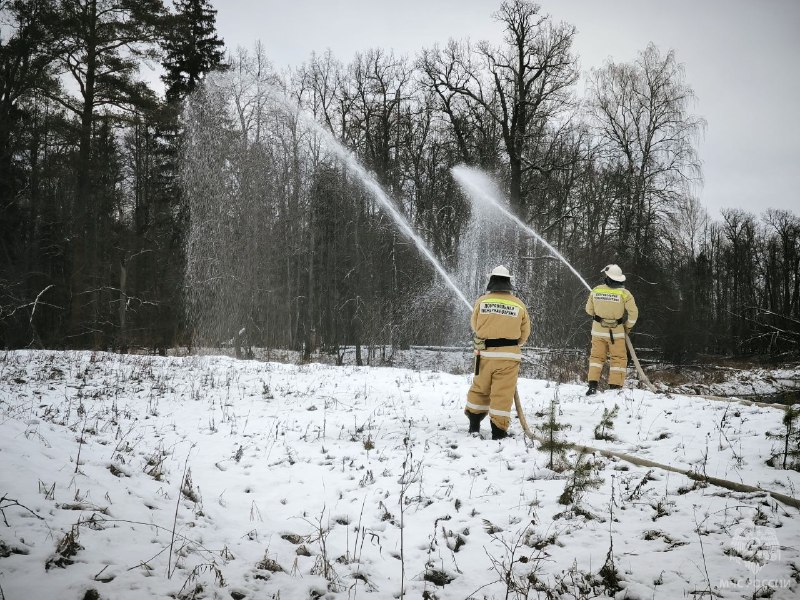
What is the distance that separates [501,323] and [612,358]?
4.54m

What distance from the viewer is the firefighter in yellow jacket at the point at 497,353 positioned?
650cm

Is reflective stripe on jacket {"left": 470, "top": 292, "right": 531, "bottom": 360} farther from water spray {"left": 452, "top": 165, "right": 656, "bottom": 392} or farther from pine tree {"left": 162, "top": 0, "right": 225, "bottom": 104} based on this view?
pine tree {"left": 162, "top": 0, "right": 225, "bottom": 104}

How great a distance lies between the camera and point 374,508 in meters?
4.51

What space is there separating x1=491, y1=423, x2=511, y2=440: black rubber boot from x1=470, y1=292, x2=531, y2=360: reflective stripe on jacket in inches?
40.0

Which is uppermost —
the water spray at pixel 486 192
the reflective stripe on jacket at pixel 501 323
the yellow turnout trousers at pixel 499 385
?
the water spray at pixel 486 192

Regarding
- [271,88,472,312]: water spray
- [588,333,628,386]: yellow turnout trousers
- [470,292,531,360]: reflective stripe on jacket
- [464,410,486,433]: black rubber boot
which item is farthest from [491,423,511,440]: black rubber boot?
[271,88,472,312]: water spray

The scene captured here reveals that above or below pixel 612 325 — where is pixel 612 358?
below

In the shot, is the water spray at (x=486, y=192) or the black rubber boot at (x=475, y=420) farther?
the water spray at (x=486, y=192)

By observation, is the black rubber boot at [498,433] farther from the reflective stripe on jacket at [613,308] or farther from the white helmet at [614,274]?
the white helmet at [614,274]

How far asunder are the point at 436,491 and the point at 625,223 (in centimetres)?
2322

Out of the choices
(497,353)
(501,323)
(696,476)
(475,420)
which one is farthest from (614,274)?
(696,476)

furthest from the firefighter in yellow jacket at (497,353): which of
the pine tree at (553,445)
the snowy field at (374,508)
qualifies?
the pine tree at (553,445)

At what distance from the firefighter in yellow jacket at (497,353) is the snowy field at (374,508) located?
0.45 meters

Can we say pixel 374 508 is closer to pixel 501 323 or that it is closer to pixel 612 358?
pixel 501 323
